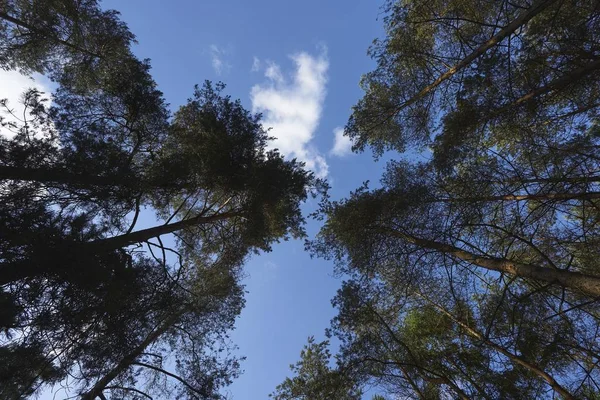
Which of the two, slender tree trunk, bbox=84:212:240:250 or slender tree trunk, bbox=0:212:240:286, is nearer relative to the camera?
slender tree trunk, bbox=0:212:240:286

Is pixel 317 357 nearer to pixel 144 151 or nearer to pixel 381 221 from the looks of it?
pixel 381 221

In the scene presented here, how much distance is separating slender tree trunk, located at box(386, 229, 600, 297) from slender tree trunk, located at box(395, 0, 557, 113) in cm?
337

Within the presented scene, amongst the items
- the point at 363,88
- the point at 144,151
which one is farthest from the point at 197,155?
the point at 363,88

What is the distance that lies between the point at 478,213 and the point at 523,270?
1.68m

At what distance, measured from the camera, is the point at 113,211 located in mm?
7031

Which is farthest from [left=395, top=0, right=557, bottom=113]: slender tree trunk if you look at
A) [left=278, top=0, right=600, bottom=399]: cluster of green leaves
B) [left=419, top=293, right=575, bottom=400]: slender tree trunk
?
[left=419, top=293, right=575, bottom=400]: slender tree trunk

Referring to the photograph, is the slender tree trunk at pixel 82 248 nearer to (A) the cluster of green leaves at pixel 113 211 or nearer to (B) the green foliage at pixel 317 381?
(A) the cluster of green leaves at pixel 113 211

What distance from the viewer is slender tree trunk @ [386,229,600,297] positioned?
3952 millimetres

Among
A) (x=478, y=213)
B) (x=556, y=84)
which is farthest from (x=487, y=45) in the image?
(x=478, y=213)

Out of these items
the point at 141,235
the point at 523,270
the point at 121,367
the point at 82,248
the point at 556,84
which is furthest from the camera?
the point at 141,235

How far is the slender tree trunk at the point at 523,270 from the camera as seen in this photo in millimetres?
3952

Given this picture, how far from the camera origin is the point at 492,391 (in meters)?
6.35

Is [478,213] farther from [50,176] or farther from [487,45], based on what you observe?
[50,176]

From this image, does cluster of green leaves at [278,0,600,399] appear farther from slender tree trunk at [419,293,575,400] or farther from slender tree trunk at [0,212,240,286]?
slender tree trunk at [0,212,240,286]
